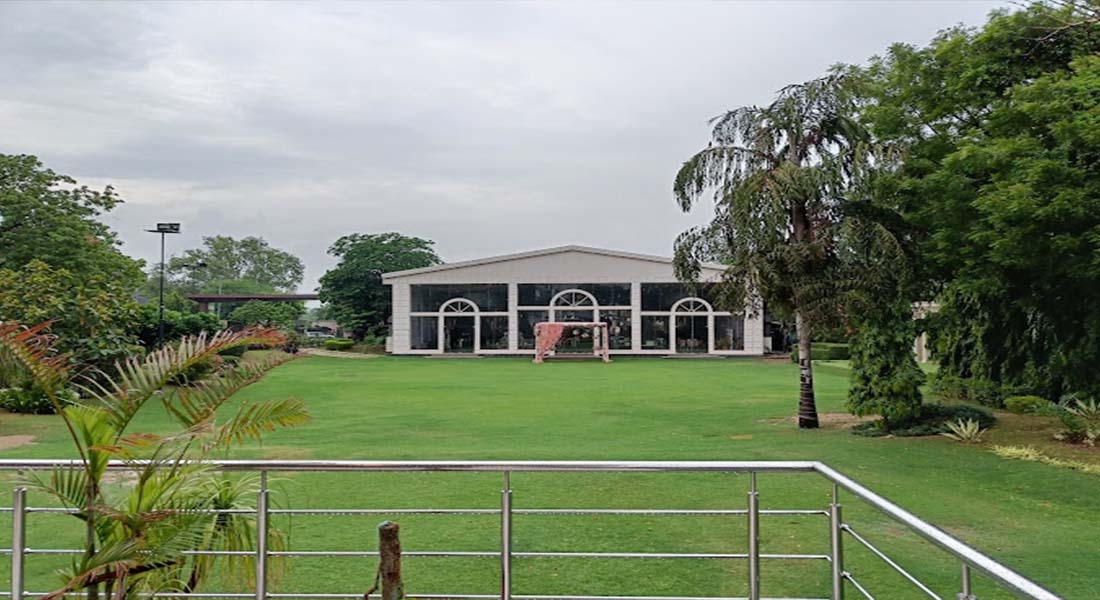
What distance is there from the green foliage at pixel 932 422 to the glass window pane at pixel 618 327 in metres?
22.7

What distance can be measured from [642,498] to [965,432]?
5548 millimetres

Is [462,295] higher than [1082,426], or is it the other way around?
[462,295]

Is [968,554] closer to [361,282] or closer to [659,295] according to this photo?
[659,295]

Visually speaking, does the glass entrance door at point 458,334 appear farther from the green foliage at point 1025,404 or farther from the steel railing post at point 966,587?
the steel railing post at point 966,587

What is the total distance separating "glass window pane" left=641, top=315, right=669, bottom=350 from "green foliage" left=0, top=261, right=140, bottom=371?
21022mm

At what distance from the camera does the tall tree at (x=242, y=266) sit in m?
72.2

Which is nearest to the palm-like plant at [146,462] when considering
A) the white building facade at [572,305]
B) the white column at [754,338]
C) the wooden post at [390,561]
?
the wooden post at [390,561]

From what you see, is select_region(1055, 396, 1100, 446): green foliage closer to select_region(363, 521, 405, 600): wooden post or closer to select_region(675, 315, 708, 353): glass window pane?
select_region(363, 521, 405, 600): wooden post

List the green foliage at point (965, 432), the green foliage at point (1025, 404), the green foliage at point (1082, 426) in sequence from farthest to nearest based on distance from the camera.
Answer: the green foliage at point (1025, 404) → the green foliage at point (965, 432) → the green foliage at point (1082, 426)

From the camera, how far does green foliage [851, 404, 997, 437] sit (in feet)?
36.0

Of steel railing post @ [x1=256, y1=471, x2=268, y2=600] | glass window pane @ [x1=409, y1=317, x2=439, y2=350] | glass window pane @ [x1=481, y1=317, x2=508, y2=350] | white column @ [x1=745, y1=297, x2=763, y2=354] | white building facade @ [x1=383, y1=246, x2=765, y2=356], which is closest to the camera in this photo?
steel railing post @ [x1=256, y1=471, x2=268, y2=600]

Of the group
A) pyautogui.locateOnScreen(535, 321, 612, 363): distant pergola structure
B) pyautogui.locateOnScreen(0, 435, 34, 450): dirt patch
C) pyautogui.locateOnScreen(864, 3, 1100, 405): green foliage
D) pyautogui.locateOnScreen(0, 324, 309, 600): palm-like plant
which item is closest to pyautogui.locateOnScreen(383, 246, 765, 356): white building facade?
pyautogui.locateOnScreen(535, 321, 612, 363): distant pergola structure

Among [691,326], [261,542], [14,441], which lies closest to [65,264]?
[14,441]

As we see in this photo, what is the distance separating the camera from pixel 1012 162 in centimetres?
899
